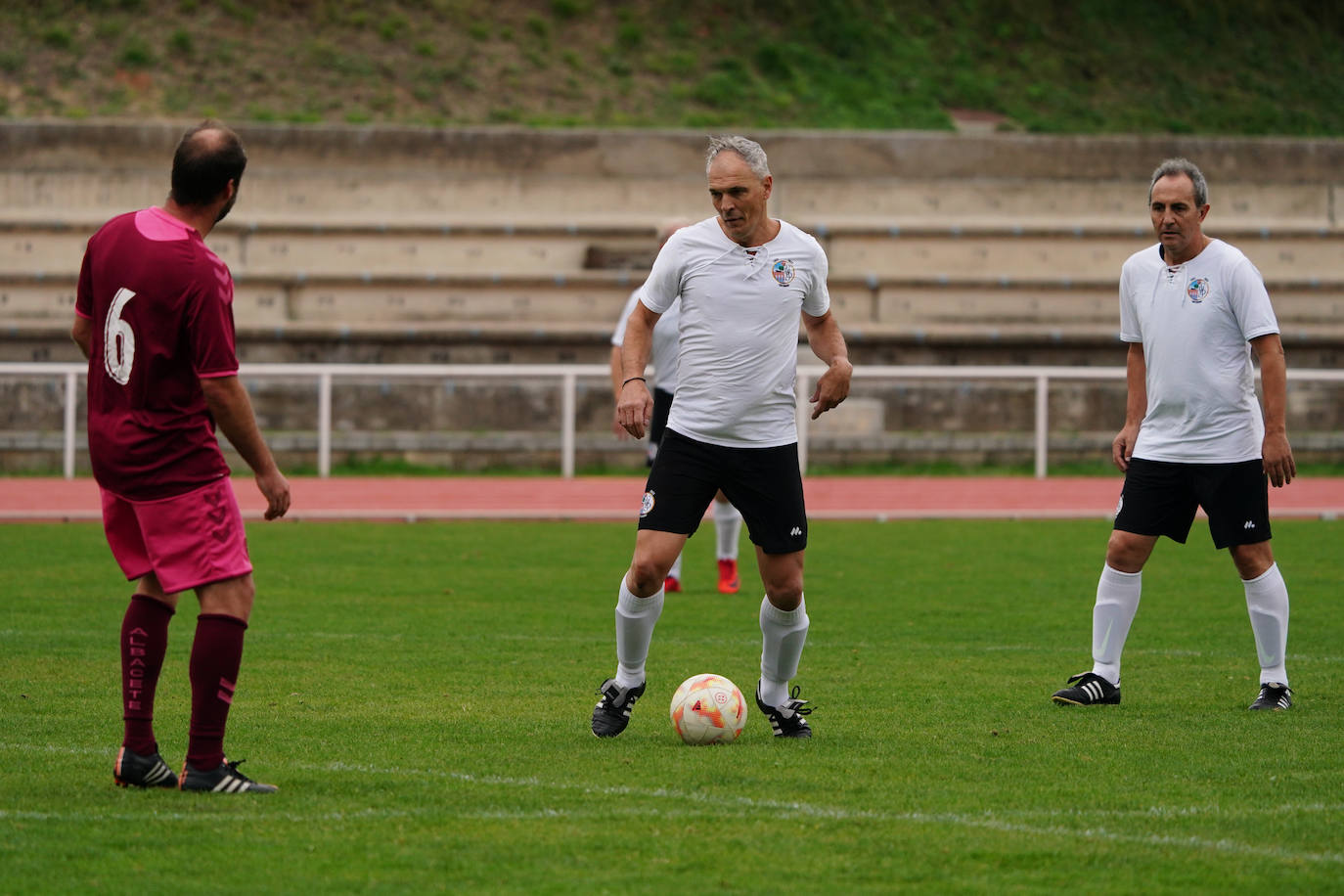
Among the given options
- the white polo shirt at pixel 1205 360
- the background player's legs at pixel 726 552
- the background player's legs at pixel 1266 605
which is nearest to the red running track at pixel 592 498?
the background player's legs at pixel 726 552

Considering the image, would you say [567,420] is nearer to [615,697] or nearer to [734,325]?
[615,697]

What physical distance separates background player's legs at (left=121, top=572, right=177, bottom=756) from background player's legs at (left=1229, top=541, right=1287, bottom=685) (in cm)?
456

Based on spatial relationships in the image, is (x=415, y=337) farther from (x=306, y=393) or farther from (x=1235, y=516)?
(x=1235, y=516)

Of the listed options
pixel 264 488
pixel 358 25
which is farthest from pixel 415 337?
pixel 264 488

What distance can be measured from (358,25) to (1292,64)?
17.9 metres

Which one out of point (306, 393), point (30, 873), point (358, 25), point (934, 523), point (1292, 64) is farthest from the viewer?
point (1292, 64)

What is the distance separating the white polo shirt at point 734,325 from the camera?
6719mm

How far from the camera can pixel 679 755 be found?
6.43 m

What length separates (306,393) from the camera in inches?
869

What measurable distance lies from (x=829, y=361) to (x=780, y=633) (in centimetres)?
109

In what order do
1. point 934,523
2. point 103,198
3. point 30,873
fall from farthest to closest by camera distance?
1. point 103,198
2. point 934,523
3. point 30,873

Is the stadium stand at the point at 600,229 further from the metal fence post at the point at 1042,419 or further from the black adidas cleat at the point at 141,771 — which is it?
the black adidas cleat at the point at 141,771

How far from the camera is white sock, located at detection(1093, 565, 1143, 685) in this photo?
25.4ft

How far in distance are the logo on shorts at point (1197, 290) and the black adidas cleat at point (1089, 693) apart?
1685mm
